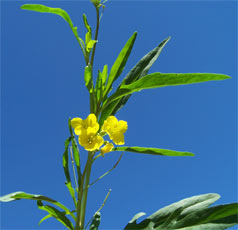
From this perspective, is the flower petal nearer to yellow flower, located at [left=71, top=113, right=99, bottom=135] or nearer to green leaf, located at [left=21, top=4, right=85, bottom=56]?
yellow flower, located at [left=71, top=113, right=99, bottom=135]

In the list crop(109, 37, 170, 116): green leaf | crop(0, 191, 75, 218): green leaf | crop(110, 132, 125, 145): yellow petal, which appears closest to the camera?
crop(0, 191, 75, 218): green leaf

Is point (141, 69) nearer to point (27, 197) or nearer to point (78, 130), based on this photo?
point (78, 130)

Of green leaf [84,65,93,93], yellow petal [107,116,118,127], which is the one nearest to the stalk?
yellow petal [107,116,118,127]

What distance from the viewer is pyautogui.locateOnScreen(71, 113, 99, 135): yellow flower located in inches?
45.0


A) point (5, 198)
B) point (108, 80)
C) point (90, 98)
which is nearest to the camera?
point (5, 198)

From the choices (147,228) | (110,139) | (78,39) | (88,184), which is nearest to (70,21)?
(78,39)

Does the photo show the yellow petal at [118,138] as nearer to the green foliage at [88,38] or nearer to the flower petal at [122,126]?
the flower petal at [122,126]

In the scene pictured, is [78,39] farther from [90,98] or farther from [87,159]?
[87,159]

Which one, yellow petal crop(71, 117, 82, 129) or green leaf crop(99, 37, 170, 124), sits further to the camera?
green leaf crop(99, 37, 170, 124)

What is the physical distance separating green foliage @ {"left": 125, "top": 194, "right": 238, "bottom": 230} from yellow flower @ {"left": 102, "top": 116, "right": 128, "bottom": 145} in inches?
16.5

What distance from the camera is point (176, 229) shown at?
117 centimetres

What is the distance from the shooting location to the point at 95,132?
114cm

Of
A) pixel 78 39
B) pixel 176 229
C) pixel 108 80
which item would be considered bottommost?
pixel 176 229

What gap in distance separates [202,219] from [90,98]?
80 centimetres
